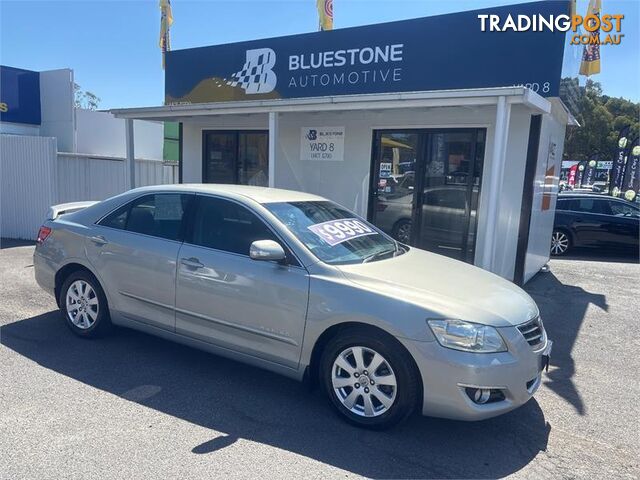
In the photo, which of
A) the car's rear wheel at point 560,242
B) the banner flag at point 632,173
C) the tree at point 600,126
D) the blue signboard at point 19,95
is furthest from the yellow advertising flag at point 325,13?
the tree at point 600,126

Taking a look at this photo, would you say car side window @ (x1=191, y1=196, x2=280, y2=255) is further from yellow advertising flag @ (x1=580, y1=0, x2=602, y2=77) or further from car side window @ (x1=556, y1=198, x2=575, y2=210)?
car side window @ (x1=556, y1=198, x2=575, y2=210)

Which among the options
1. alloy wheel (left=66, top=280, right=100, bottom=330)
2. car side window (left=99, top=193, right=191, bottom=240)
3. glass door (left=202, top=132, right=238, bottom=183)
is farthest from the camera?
glass door (left=202, top=132, right=238, bottom=183)

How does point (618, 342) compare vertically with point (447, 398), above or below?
below

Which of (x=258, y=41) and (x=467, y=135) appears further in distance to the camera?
(x=258, y=41)

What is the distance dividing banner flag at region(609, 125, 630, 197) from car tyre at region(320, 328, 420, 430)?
888 inches

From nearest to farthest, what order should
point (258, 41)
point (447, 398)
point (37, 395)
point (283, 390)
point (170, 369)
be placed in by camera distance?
1. point (447, 398)
2. point (37, 395)
3. point (283, 390)
4. point (170, 369)
5. point (258, 41)

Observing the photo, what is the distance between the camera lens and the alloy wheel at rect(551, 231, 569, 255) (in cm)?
1175

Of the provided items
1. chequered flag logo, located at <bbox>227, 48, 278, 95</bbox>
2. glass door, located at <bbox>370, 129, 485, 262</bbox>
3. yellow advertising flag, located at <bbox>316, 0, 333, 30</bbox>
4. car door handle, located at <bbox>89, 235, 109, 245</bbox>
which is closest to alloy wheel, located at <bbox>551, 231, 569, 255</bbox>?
glass door, located at <bbox>370, 129, 485, 262</bbox>

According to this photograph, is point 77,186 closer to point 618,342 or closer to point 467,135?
point 467,135

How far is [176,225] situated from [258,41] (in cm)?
682

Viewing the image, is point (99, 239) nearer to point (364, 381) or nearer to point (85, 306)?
point (85, 306)

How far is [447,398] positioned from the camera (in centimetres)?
312

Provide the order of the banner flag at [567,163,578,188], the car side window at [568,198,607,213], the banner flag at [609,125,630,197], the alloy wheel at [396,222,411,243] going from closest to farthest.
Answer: the alloy wheel at [396,222,411,243]
the car side window at [568,198,607,213]
the banner flag at [609,125,630,197]
the banner flag at [567,163,578,188]

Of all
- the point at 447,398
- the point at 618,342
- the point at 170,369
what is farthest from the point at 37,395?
the point at 618,342
